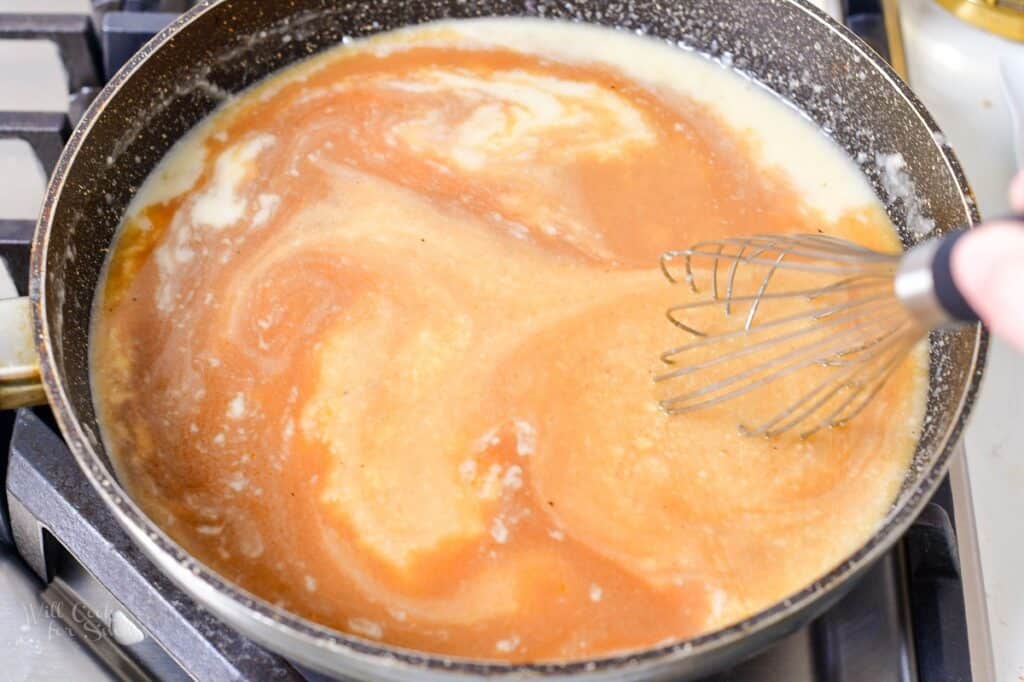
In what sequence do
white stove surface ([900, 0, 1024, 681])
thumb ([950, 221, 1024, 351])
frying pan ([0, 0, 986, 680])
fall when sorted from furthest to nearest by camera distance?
white stove surface ([900, 0, 1024, 681]) → frying pan ([0, 0, 986, 680]) → thumb ([950, 221, 1024, 351])

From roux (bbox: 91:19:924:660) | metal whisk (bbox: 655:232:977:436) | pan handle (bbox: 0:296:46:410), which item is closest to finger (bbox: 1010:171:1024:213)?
metal whisk (bbox: 655:232:977:436)

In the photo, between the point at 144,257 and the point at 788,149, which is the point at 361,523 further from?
the point at 788,149

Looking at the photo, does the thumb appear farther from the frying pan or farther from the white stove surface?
the white stove surface

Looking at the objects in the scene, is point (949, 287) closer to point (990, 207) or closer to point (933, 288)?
point (933, 288)

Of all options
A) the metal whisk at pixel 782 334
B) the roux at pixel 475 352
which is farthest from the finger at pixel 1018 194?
the roux at pixel 475 352

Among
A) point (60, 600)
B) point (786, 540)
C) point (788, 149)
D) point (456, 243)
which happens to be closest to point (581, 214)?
point (456, 243)

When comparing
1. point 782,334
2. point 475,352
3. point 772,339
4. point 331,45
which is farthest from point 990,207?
point 331,45

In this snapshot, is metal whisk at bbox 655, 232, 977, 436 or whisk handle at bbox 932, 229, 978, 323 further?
metal whisk at bbox 655, 232, 977, 436
